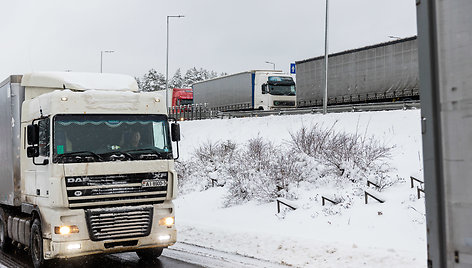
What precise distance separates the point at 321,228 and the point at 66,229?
19.6 feet

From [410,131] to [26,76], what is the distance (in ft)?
53.9

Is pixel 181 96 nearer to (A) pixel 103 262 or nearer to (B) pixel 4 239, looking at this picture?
(B) pixel 4 239

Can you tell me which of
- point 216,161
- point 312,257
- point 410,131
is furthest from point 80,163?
point 410,131

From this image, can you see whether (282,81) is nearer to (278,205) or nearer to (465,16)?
(278,205)

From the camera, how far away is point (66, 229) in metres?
9.30

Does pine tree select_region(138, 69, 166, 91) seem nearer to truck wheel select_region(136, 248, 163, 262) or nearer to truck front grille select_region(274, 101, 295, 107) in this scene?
truck front grille select_region(274, 101, 295, 107)

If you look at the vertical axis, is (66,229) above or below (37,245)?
above

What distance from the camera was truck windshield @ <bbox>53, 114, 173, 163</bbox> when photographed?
9531 millimetres

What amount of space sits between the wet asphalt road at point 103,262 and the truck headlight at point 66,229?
1.66 metres

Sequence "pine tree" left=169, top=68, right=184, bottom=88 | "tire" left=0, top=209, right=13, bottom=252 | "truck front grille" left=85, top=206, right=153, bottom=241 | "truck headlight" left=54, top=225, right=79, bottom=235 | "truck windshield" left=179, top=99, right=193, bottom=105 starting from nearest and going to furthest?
"truck headlight" left=54, top=225, right=79, bottom=235 < "truck front grille" left=85, top=206, right=153, bottom=241 < "tire" left=0, top=209, right=13, bottom=252 < "truck windshield" left=179, top=99, right=193, bottom=105 < "pine tree" left=169, top=68, right=184, bottom=88

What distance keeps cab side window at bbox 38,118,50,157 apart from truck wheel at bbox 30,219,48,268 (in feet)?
4.47

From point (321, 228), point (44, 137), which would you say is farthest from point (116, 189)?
point (321, 228)

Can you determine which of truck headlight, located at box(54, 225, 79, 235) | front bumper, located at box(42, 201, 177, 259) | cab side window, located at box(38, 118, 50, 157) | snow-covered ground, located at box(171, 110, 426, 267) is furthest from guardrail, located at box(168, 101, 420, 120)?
truck headlight, located at box(54, 225, 79, 235)

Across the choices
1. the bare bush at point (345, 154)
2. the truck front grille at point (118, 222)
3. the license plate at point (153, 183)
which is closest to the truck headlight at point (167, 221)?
the truck front grille at point (118, 222)
